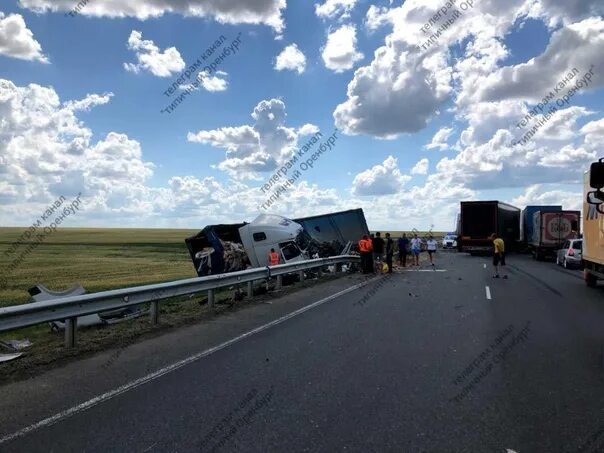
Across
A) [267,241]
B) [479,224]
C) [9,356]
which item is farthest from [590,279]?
[479,224]

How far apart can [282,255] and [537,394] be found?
15.9 meters

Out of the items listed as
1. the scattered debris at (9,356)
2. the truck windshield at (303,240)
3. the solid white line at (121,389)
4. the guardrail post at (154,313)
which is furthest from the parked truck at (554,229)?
the scattered debris at (9,356)

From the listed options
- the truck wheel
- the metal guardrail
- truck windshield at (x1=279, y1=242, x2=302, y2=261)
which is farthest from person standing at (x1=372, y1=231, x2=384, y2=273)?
the metal guardrail

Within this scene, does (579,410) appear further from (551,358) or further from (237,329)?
(237,329)

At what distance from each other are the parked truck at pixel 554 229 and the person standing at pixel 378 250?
16427 millimetres

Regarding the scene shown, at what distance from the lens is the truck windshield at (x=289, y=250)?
21469mm

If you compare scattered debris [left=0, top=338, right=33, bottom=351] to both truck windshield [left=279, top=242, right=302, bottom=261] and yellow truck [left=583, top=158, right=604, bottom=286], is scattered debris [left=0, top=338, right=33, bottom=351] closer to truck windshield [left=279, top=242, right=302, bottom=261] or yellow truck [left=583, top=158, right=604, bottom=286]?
yellow truck [left=583, top=158, right=604, bottom=286]

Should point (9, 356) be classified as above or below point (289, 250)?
below

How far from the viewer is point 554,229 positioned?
36.0 metres

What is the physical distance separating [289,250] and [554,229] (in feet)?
71.3

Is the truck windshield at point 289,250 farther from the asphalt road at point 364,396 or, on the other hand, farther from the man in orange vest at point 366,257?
the asphalt road at point 364,396

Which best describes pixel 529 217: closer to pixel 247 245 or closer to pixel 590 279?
pixel 590 279

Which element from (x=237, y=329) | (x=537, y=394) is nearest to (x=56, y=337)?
(x=237, y=329)

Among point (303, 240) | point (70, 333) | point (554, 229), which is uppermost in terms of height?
point (554, 229)
